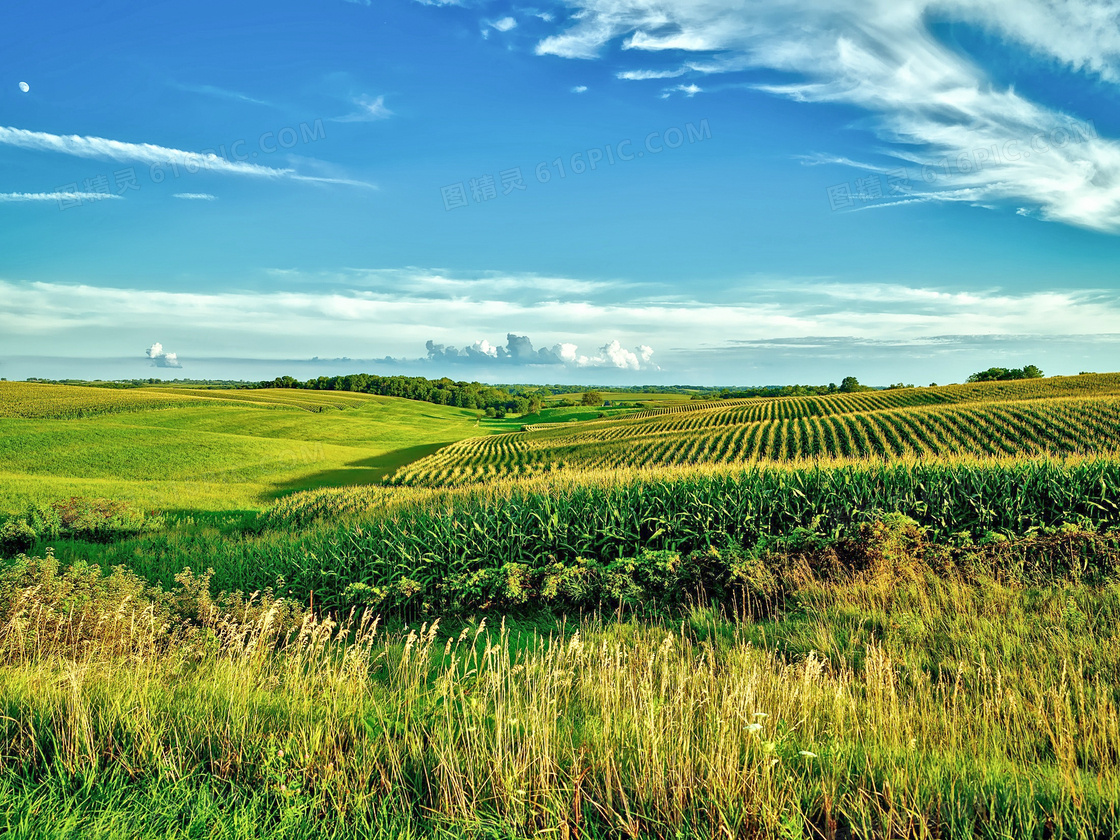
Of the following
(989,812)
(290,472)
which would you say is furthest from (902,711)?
(290,472)

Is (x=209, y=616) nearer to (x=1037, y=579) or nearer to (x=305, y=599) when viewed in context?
(x=305, y=599)

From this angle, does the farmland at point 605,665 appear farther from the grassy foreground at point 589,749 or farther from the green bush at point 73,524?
the green bush at point 73,524

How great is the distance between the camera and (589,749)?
3852 mm

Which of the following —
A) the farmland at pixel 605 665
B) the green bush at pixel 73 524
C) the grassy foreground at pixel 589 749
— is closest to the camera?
the grassy foreground at pixel 589 749

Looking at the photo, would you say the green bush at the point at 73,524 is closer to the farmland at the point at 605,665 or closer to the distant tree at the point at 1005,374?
the farmland at the point at 605,665

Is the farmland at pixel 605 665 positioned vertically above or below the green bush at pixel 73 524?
above

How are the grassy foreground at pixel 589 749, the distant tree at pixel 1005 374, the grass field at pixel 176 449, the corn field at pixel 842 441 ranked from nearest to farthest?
the grassy foreground at pixel 589 749
the corn field at pixel 842 441
the grass field at pixel 176 449
the distant tree at pixel 1005 374

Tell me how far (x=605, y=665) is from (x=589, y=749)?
140cm

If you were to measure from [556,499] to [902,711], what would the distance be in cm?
728

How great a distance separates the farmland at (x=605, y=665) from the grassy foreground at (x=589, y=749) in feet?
0.10

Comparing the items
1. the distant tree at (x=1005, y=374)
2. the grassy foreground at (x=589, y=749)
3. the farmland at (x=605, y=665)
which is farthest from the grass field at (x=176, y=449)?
the distant tree at (x=1005, y=374)

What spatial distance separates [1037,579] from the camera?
804 centimetres

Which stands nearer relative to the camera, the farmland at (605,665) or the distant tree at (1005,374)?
the farmland at (605,665)

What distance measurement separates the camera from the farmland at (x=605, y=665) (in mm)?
3361
